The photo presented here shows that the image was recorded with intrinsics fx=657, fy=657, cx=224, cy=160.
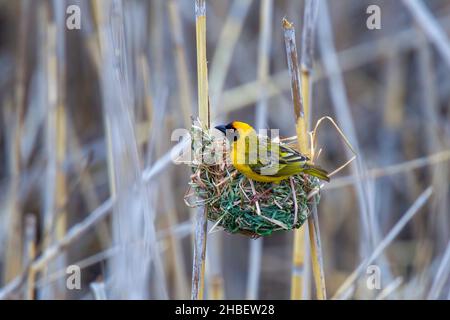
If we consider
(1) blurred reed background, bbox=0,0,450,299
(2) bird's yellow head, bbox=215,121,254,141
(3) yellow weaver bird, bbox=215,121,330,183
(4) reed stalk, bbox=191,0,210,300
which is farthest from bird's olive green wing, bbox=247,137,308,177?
(1) blurred reed background, bbox=0,0,450,299

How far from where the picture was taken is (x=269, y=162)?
290 centimetres

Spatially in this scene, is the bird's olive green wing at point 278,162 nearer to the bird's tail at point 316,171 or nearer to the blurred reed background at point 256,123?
the bird's tail at point 316,171

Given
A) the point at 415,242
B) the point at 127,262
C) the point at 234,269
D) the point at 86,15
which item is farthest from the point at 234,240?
the point at 127,262

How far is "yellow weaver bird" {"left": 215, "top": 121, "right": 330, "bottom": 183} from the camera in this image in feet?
9.28

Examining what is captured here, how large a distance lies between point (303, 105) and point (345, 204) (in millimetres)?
3090

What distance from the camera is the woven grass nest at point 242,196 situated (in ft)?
8.98

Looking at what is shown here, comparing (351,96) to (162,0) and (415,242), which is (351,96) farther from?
(162,0)

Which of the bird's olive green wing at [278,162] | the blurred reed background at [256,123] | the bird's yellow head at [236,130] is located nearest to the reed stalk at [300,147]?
the bird's olive green wing at [278,162]

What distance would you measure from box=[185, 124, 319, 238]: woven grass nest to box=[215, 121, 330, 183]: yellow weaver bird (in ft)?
0.16

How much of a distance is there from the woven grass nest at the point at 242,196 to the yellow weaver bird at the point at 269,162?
1.9 inches

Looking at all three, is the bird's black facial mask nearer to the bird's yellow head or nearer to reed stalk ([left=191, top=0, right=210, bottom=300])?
the bird's yellow head

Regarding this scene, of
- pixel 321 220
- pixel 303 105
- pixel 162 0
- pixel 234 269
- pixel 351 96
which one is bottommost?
pixel 234 269

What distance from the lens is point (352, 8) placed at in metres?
5.71

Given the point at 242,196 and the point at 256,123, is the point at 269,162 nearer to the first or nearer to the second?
the point at 242,196
